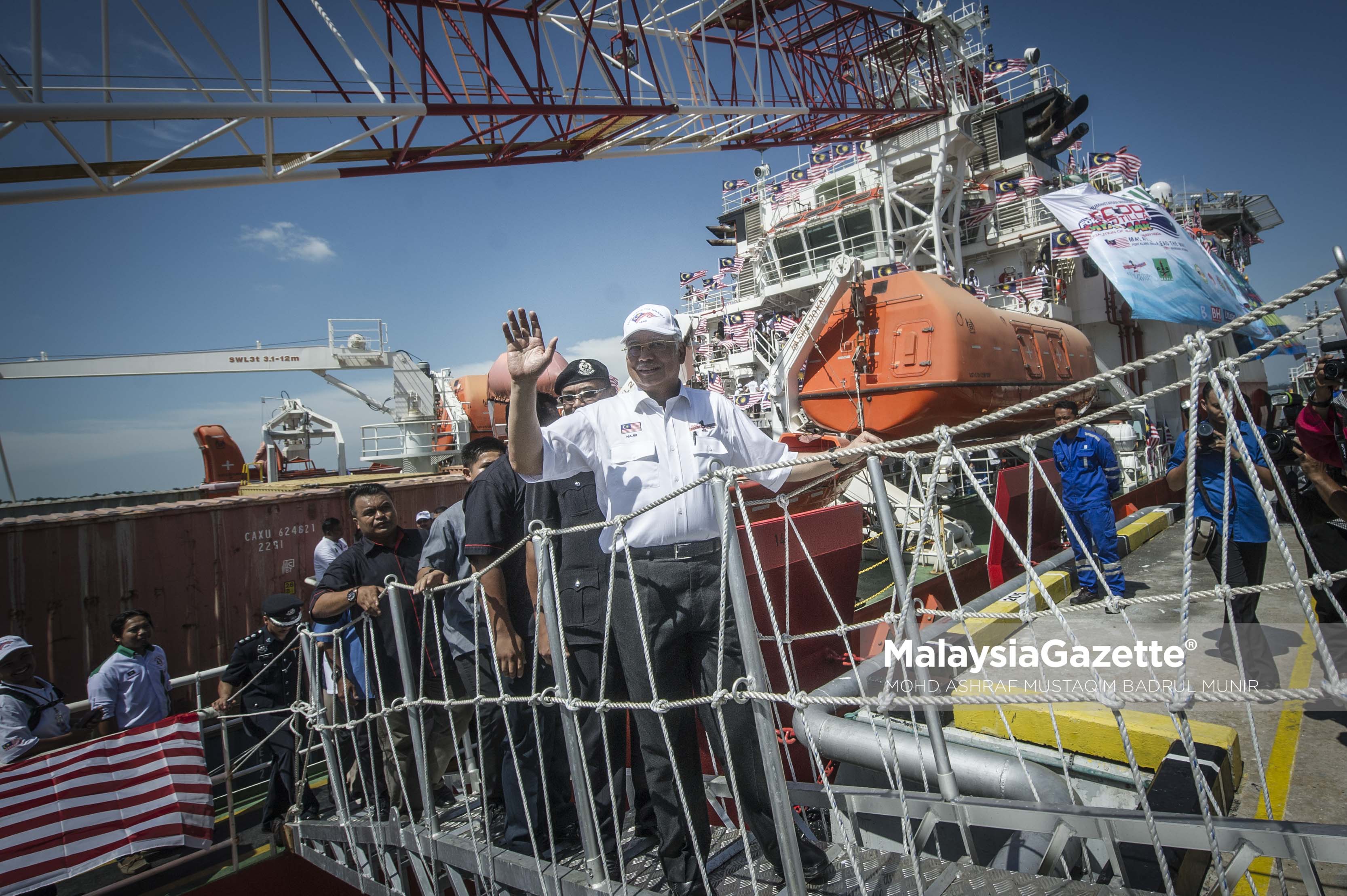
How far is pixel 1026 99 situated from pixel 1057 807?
20290mm

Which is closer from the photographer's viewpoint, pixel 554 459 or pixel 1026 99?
pixel 554 459

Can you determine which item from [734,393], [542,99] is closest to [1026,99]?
[734,393]

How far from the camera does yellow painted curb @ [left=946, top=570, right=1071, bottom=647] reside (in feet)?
12.9

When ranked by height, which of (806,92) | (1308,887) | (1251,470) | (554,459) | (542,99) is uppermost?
(806,92)

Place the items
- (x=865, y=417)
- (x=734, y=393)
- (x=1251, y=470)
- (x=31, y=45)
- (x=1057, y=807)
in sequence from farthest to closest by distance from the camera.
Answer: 1. (x=734, y=393)
2. (x=865, y=417)
3. (x=31, y=45)
4. (x=1057, y=807)
5. (x=1251, y=470)

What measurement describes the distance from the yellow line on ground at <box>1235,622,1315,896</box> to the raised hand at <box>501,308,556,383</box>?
2498 millimetres

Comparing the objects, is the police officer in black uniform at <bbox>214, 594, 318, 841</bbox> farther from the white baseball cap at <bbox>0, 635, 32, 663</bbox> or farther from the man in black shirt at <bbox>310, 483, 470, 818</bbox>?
the man in black shirt at <bbox>310, 483, 470, 818</bbox>

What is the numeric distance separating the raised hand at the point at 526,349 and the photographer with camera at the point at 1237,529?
3081 mm

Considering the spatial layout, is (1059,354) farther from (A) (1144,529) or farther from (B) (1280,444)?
(B) (1280,444)

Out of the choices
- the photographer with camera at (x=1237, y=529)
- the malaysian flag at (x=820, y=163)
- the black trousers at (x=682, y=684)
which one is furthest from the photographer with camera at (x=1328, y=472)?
the malaysian flag at (x=820, y=163)

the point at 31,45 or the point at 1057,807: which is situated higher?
the point at 31,45

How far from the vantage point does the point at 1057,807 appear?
76.0 inches

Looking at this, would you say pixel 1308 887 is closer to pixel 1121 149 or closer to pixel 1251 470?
pixel 1251 470

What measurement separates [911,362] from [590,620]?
6657mm
